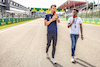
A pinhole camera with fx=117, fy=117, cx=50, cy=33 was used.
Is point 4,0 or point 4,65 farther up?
point 4,0

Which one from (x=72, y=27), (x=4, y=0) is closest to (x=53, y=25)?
(x=72, y=27)

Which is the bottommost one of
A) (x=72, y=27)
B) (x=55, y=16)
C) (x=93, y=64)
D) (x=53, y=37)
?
(x=93, y=64)

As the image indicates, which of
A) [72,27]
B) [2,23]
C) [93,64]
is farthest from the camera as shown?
[2,23]

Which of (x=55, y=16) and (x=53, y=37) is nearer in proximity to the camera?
(x=55, y=16)

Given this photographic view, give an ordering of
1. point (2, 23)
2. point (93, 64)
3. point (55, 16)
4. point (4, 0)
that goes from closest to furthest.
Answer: point (55, 16)
point (93, 64)
point (2, 23)
point (4, 0)

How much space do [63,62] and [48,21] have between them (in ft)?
4.56

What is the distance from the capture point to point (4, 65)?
3461mm

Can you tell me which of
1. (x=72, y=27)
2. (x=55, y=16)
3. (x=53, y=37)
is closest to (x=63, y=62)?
(x=53, y=37)

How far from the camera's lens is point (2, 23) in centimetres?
1822

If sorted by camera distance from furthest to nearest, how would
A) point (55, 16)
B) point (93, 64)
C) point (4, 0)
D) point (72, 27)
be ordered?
point (4, 0), point (72, 27), point (93, 64), point (55, 16)

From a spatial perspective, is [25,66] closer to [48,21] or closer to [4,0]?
[48,21]

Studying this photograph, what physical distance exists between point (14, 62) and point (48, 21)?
1.69m

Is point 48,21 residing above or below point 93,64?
above

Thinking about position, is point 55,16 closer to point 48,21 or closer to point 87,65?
point 48,21
